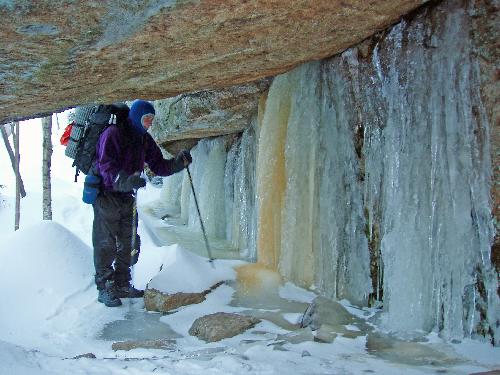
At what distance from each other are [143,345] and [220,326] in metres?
0.66

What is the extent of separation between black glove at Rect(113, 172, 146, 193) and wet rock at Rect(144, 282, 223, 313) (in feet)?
3.70

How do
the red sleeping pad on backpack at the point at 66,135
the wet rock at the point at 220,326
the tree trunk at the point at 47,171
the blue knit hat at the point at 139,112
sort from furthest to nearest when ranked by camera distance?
the tree trunk at the point at 47,171, the red sleeping pad on backpack at the point at 66,135, the blue knit hat at the point at 139,112, the wet rock at the point at 220,326

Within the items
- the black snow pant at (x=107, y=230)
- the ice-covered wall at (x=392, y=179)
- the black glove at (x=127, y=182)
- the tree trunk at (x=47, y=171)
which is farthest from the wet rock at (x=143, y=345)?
the tree trunk at (x=47, y=171)

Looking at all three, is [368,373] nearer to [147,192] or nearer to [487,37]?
[487,37]

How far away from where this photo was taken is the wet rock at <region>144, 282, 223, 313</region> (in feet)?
17.1

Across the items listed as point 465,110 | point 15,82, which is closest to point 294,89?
point 465,110

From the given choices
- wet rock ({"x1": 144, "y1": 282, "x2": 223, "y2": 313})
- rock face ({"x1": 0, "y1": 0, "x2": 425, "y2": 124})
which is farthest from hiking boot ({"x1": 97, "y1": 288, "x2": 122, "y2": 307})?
rock face ({"x1": 0, "y1": 0, "x2": 425, "y2": 124})

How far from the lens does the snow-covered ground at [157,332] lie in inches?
110

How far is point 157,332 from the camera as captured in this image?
4.55m

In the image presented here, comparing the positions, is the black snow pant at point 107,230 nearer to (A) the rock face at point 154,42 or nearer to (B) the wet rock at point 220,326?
(A) the rock face at point 154,42

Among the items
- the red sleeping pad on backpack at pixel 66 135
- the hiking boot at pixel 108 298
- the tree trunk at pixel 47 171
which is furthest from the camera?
the tree trunk at pixel 47 171

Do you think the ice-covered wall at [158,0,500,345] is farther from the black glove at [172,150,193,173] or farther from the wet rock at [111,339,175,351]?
the wet rock at [111,339,175,351]

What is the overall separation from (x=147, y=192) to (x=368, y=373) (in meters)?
17.4

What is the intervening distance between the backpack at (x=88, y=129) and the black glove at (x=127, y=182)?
41cm
